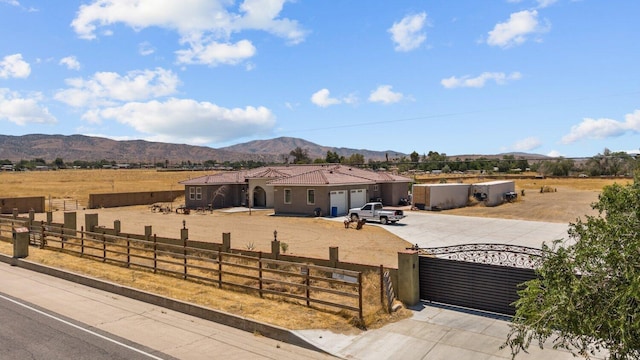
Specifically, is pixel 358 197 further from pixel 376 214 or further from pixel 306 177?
pixel 376 214

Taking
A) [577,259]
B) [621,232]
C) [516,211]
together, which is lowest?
[516,211]

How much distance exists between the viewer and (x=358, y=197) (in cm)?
4569

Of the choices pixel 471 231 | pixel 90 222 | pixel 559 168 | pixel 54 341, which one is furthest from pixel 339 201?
pixel 559 168

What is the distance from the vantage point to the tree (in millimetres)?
4945

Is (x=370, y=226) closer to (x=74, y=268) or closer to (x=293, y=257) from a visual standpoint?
(x=293, y=257)

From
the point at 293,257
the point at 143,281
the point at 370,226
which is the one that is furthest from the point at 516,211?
the point at 143,281

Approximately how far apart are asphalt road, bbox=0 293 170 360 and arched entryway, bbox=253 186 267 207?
38.3 meters

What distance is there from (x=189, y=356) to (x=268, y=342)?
184cm

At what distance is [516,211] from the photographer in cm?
4488

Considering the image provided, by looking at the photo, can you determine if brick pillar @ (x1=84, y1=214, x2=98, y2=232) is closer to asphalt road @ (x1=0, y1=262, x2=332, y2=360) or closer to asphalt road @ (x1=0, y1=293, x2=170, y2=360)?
asphalt road @ (x1=0, y1=262, x2=332, y2=360)

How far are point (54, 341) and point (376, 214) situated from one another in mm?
27880

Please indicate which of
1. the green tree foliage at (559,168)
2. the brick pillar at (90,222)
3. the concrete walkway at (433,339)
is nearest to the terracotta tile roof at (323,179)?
the brick pillar at (90,222)

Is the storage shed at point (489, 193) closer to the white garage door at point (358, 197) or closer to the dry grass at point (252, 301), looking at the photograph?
the white garage door at point (358, 197)

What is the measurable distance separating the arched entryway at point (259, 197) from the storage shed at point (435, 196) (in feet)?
54.9
